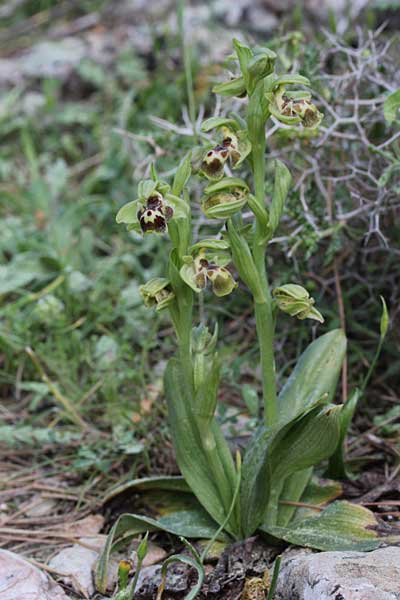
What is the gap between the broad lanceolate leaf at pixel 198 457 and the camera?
6.61ft

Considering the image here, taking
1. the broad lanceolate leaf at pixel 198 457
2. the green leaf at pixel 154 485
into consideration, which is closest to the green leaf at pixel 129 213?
the broad lanceolate leaf at pixel 198 457

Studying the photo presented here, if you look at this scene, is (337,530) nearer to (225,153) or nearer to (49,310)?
(225,153)

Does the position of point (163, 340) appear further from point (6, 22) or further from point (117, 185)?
point (6, 22)

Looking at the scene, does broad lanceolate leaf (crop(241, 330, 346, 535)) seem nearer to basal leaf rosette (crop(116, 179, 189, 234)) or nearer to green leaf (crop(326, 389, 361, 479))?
green leaf (crop(326, 389, 361, 479))

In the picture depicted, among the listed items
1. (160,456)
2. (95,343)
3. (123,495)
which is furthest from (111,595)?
(95,343)

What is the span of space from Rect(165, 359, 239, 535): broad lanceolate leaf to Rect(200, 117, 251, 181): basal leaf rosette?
0.55m

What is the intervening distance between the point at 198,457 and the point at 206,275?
0.58m

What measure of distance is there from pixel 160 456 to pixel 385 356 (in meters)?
0.90

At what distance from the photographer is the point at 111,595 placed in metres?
1.99

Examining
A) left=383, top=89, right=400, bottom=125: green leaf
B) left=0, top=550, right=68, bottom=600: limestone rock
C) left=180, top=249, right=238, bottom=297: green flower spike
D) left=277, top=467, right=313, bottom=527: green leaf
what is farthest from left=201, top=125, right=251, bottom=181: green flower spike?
left=0, top=550, right=68, bottom=600: limestone rock

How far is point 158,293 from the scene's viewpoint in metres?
1.82

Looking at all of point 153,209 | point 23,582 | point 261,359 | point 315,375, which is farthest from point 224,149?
point 23,582

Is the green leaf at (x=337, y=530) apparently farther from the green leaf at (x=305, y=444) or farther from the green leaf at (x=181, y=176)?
the green leaf at (x=181, y=176)

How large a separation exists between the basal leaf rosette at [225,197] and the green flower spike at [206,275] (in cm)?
12
